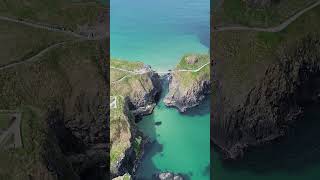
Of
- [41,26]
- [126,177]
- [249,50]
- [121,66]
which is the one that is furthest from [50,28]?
[249,50]

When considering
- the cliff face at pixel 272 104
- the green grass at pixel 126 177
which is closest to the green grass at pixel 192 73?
the cliff face at pixel 272 104

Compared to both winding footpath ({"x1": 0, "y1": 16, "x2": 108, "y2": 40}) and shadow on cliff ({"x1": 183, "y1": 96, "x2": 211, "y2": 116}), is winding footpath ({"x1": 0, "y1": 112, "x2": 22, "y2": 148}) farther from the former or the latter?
shadow on cliff ({"x1": 183, "y1": 96, "x2": 211, "y2": 116})

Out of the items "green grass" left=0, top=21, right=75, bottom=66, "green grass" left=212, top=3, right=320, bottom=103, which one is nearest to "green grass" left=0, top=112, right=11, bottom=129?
"green grass" left=0, top=21, right=75, bottom=66

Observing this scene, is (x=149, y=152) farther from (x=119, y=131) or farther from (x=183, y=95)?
(x=183, y=95)

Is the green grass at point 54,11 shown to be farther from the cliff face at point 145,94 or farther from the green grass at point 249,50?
the green grass at point 249,50

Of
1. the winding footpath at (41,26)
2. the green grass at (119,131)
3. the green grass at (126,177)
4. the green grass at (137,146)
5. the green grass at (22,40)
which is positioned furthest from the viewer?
the winding footpath at (41,26)

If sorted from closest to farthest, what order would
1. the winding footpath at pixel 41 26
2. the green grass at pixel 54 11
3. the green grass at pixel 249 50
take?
1. the winding footpath at pixel 41 26
2. the green grass at pixel 54 11
3. the green grass at pixel 249 50

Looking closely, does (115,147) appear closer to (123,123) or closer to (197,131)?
(123,123)
